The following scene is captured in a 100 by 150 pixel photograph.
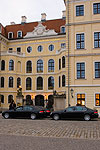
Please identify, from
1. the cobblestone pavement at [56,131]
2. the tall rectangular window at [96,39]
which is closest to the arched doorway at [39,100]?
the tall rectangular window at [96,39]

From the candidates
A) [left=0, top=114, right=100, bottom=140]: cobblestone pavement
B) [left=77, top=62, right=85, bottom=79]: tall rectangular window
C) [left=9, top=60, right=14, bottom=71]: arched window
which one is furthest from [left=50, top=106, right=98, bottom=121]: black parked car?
[left=9, top=60, right=14, bottom=71]: arched window

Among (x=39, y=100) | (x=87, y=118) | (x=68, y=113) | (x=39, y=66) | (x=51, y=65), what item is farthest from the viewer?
(x=39, y=66)

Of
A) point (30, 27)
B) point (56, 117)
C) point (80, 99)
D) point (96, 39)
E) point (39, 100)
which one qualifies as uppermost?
point (30, 27)

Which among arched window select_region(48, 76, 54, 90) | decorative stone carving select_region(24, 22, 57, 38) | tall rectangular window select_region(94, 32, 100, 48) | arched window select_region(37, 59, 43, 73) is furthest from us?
arched window select_region(37, 59, 43, 73)

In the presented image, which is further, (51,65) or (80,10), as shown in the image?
(51,65)

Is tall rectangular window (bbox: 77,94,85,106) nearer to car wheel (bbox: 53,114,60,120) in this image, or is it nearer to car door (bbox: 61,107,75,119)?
car door (bbox: 61,107,75,119)

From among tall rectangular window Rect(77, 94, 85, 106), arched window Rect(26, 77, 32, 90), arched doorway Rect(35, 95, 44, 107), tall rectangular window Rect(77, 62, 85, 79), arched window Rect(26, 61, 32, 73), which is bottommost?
arched doorway Rect(35, 95, 44, 107)

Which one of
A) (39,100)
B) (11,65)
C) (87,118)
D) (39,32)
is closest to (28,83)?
(39,100)

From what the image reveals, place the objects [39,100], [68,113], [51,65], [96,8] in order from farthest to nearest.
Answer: [51,65] → [39,100] → [96,8] → [68,113]

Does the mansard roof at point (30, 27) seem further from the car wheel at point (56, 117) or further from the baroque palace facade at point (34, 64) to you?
the car wheel at point (56, 117)

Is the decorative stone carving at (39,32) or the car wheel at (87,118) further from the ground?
the decorative stone carving at (39,32)

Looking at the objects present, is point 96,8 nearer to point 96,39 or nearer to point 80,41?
point 96,39

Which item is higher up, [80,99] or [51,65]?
[51,65]

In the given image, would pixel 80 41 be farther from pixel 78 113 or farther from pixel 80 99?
pixel 78 113
